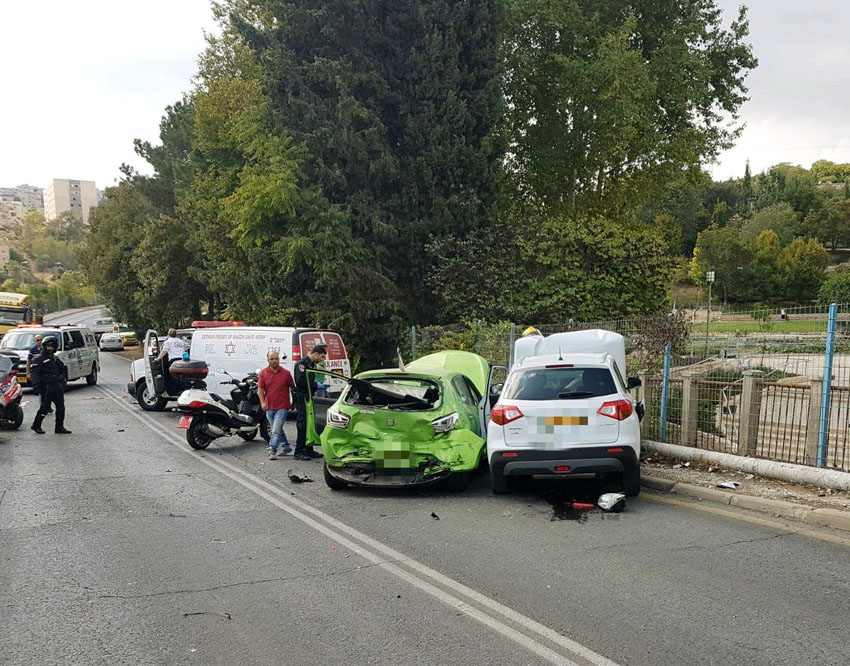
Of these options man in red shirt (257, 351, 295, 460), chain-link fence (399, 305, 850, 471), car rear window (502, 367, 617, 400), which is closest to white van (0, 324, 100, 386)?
man in red shirt (257, 351, 295, 460)

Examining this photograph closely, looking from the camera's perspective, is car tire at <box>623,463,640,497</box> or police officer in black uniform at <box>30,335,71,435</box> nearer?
car tire at <box>623,463,640,497</box>

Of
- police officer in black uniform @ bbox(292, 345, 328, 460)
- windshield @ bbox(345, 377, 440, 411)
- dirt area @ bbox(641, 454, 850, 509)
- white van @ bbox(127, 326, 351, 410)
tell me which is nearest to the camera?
dirt area @ bbox(641, 454, 850, 509)

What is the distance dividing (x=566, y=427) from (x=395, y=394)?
258cm

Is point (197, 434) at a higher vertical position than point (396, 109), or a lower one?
lower

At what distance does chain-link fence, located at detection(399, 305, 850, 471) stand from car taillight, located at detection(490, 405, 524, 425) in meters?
3.16

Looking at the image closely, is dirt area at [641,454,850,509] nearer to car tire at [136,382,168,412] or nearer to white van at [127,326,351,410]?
white van at [127,326,351,410]

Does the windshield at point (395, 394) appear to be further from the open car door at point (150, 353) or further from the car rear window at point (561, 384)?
the open car door at point (150, 353)

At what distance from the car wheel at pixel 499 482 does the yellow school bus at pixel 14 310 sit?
31913mm

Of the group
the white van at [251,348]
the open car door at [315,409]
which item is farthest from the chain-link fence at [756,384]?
the open car door at [315,409]

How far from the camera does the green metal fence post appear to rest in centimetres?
804

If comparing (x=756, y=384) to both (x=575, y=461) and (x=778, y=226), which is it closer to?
(x=575, y=461)

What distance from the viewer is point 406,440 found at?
8.51 m

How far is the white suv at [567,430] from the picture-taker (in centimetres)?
790

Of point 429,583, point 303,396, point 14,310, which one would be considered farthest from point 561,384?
point 14,310
